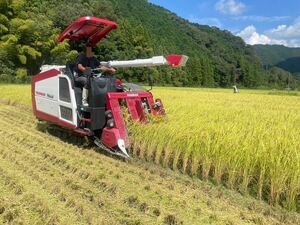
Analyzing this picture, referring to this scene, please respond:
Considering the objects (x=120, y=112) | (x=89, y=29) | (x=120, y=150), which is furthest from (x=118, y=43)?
(x=120, y=150)

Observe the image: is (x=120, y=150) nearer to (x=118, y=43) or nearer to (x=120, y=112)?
A: (x=120, y=112)

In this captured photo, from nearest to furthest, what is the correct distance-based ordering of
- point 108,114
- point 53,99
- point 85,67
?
point 108,114
point 85,67
point 53,99

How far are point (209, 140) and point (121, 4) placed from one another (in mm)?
75534

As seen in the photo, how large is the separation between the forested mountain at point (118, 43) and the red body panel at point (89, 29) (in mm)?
528

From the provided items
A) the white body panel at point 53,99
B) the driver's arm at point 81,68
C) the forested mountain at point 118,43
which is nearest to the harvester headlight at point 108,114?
the white body panel at point 53,99

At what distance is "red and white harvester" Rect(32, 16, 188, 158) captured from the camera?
20.9 feet

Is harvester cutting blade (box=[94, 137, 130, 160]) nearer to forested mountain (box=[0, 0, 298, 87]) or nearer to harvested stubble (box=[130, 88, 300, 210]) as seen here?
harvested stubble (box=[130, 88, 300, 210])

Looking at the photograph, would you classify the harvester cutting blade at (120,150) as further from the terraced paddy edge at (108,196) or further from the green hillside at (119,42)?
the green hillside at (119,42)

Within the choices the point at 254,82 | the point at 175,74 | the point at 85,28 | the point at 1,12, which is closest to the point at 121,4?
the point at 175,74

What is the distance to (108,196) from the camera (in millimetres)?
4453

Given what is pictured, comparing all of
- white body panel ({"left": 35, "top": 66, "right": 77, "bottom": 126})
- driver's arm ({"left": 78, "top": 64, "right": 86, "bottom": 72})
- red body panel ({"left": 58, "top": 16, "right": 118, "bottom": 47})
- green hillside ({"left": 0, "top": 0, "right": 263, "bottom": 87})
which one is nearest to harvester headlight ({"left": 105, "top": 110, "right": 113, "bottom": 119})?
white body panel ({"left": 35, "top": 66, "right": 77, "bottom": 126})

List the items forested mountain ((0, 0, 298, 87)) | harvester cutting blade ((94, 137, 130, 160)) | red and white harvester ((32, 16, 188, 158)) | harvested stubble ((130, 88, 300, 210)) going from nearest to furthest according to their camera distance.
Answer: harvested stubble ((130, 88, 300, 210)), harvester cutting blade ((94, 137, 130, 160)), red and white harvester ((32, 16, 188, 158)), forested mountain ((0, 0, 298, 87))

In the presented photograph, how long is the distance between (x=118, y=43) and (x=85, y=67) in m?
44.1

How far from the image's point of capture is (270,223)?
3.80m
